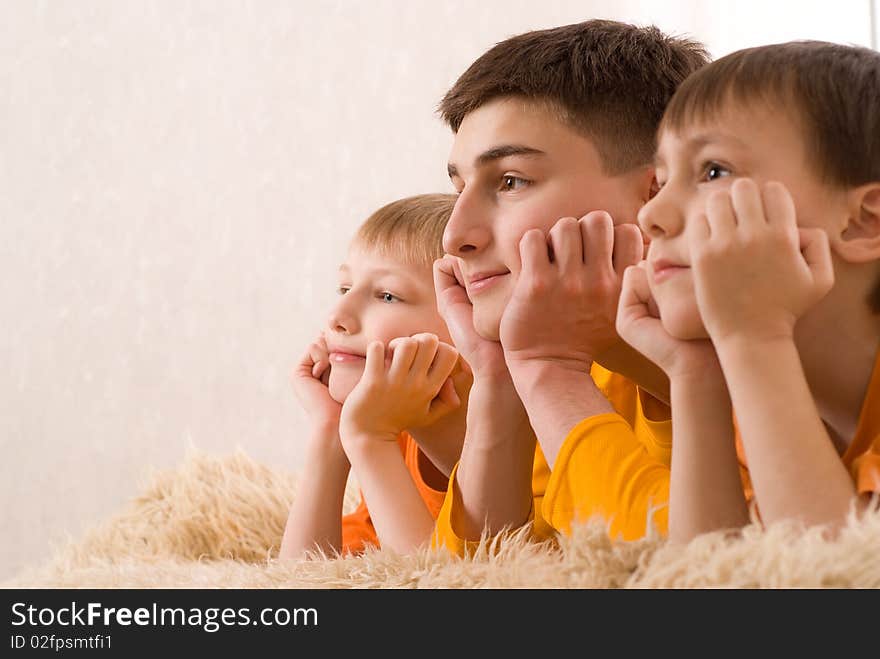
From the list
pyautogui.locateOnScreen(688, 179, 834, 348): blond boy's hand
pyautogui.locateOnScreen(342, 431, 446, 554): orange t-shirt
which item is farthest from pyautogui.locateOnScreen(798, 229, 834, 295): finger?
pyautogui.locateOnScreen(342, 431, 446, 554): orange t-shirt

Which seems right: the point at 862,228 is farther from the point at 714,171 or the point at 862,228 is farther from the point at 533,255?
the point at 533,255

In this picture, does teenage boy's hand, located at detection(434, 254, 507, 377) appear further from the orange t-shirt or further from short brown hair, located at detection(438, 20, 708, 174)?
the orange t-shirt

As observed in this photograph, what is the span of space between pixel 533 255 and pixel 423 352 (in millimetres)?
323

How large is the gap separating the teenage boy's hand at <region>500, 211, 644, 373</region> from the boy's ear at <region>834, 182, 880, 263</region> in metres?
0.24

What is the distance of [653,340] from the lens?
0.84 m

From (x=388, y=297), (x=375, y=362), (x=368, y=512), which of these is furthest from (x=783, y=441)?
(x=368, y=512)

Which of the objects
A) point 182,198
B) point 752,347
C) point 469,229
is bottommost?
point 752,347

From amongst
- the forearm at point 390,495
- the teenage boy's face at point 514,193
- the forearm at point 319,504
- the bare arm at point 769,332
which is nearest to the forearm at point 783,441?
the bare arm at point 769,332

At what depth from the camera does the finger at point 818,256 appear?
2.42 ft

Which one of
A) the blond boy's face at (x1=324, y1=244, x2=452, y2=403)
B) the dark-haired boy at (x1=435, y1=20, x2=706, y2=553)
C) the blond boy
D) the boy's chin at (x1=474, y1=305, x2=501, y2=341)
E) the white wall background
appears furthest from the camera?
the white wall background

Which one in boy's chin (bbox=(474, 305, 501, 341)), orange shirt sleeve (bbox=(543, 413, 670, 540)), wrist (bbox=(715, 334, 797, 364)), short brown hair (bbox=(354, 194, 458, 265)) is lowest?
orange shirt sleeve (bbox=(543, 413, 670, 540))

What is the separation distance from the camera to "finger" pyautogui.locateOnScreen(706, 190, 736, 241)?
0.74m

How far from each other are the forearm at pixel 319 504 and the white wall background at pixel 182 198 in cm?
104

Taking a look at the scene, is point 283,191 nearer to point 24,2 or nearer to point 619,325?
point 24,2
